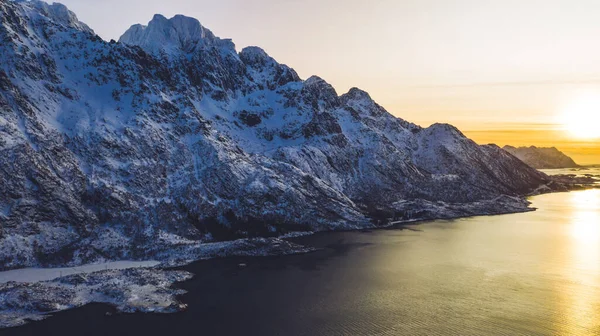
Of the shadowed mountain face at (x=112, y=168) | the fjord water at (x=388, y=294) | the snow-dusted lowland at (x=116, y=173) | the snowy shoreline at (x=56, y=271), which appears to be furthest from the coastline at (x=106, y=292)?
the shadowed mountain face at (x=112, y=168)

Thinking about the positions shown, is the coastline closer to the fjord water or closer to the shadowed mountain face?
the fjord water

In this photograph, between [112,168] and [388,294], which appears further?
[112,168]

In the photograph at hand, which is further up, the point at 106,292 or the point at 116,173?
the point at 116,173

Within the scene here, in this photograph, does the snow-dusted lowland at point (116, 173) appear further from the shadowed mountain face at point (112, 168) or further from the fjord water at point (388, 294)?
the fjord water at point (388, 294)

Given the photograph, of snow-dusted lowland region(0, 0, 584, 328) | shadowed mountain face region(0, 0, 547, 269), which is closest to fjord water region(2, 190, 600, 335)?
snow-dusted lowland region(0, 0, 584, 328)

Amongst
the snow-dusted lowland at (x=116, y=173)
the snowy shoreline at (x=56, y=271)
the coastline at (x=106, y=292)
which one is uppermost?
the snow-dusted lowland at (x=116, y=173)

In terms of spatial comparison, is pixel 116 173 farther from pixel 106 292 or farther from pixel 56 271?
pixel 106 292

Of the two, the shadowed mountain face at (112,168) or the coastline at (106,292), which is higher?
the shadowed mountain face at (112,168)

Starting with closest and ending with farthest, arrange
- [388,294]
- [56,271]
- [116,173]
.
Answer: [388,294] → [56,271] → [116,173]

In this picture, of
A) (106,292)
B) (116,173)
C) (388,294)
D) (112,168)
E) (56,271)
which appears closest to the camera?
(106,292)

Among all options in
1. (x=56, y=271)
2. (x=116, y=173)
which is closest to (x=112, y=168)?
(x=116, y=173)
